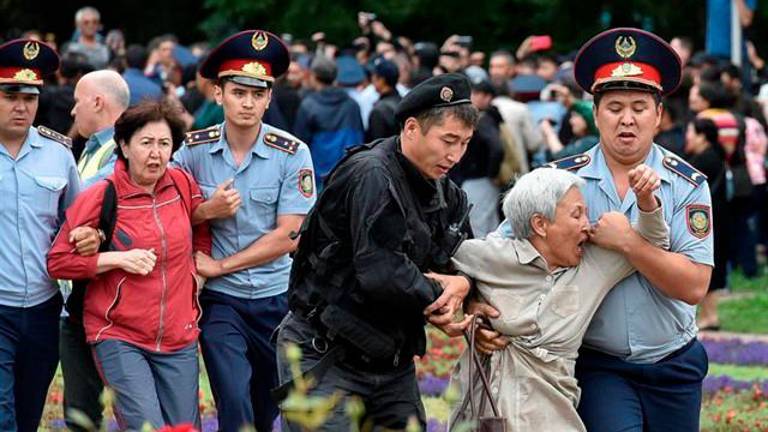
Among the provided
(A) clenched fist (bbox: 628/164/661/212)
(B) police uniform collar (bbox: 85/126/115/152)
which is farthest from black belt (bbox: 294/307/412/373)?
(B) police uniform collar (bbox: 85/126/115/152)

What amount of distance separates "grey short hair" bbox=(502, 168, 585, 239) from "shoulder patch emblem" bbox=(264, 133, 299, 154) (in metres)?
1.93

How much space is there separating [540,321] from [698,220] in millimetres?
763

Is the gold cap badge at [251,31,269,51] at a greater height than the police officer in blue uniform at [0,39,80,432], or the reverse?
the gold cap badge at [251,31,269,51]

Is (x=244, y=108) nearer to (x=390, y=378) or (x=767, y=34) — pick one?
(x=390, y=378)

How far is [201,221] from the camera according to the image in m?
8.08

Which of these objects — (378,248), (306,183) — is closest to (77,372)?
(306,183)

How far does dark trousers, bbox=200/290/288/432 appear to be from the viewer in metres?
8.16

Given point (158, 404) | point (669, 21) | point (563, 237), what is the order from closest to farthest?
1. point (563, 237)
2. point (158, 404)
3. point (669, 21)

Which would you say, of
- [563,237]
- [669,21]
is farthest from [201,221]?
[669,21]

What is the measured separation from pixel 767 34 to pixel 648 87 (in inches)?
979

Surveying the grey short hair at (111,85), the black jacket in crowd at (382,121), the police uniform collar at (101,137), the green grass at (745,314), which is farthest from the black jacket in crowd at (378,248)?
the black jacket in crowd at (382,121)

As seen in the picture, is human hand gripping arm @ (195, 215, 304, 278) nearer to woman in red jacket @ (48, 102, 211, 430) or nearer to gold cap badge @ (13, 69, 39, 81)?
woman in red jacket @ (48, 102, 211, 430)

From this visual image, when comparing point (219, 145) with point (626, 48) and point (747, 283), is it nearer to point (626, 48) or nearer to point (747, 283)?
point (626, 48)

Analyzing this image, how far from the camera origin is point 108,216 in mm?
7645
